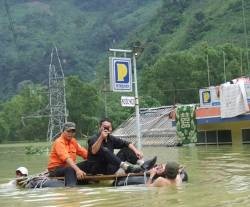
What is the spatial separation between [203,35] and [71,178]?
288 feet

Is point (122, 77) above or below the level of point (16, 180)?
above

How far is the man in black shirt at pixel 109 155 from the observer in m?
11.7

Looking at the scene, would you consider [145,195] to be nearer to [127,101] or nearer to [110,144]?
[110,144]

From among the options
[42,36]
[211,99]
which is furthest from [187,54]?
[42,36]

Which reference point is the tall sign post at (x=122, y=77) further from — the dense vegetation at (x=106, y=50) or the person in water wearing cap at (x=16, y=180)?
the person in water wearing cap at (x=16, y=180)

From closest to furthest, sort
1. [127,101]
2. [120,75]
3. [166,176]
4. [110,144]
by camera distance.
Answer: [166,176] → [110,144] → [127,101] → [120,75]

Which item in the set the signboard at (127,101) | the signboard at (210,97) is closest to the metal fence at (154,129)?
the signboard at (210,97)

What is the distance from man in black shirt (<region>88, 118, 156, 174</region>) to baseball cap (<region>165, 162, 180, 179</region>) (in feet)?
3.08

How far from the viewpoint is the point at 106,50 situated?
130375mm

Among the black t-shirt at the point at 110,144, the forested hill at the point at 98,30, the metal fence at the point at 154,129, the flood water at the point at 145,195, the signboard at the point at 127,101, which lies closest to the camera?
the flood water at the point at 145,195

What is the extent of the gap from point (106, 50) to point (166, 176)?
4738 inches

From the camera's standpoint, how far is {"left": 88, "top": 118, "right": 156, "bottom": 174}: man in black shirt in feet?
38.4

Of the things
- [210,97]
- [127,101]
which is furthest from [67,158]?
[210,97]

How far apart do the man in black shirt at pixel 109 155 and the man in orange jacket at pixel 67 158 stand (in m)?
0.41
